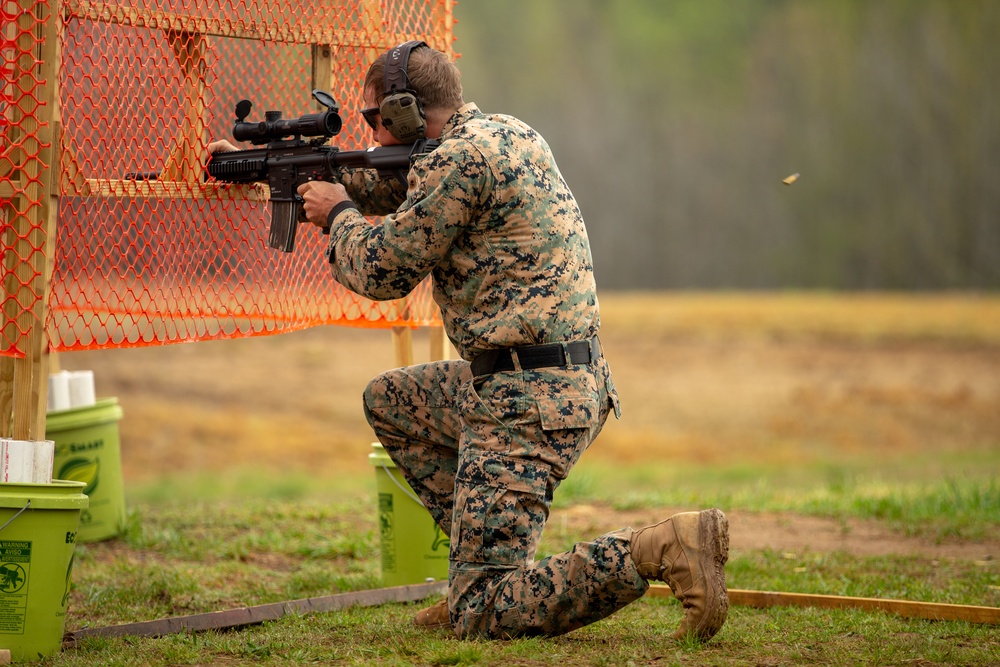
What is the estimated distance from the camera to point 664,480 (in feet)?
40.8

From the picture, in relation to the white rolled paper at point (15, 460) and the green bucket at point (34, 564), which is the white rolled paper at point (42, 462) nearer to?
the white rolled paper at point (15, 460)

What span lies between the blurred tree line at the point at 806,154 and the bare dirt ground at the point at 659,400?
31.7 ft

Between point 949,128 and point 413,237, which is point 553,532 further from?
point 949,128

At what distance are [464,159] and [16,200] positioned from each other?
173 centimetres

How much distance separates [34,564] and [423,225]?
179 cm

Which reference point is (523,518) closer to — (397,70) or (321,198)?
(321,198)

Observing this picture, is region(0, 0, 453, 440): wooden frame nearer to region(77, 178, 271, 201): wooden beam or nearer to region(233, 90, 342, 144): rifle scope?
region(77, 178, 271, 201): wooden beam

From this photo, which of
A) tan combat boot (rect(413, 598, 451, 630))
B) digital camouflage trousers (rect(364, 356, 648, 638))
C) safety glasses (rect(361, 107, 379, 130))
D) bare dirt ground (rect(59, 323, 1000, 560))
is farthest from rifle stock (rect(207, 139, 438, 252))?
bare dirt ground (rect(59, 323, 1000, 560))

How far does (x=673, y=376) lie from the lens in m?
21.8

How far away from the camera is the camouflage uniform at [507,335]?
4.14 meters

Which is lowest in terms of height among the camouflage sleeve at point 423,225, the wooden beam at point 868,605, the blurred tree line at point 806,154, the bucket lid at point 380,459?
the wooden beam at point 868,605

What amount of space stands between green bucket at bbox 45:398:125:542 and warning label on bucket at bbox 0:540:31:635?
8.23ft

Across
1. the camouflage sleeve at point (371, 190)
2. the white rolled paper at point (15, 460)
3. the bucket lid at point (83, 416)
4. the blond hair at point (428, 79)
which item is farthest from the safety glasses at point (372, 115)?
the bucket lid at point (83, 416)

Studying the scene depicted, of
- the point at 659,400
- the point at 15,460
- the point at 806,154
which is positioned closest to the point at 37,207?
the point at 15,460
